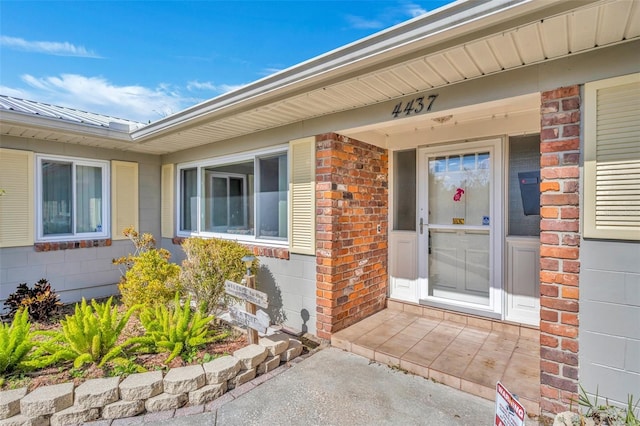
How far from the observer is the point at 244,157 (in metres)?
4.74

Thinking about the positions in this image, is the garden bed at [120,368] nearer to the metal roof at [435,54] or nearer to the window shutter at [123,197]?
the metal roof at [435,54]

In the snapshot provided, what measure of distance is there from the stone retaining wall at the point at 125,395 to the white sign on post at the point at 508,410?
210 centimetres

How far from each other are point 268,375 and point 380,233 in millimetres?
2385

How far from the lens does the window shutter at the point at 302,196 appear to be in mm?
3857

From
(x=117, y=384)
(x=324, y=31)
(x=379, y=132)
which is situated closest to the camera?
(x=117, y=384)

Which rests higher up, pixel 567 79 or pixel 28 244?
pixel 567 79

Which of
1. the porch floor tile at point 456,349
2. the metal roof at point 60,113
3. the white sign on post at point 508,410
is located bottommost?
the porch floor tile at point 456,349

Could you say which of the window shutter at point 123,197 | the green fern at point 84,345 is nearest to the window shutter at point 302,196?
the green fern at point 84,345

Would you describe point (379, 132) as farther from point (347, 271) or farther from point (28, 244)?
point (28, 244)

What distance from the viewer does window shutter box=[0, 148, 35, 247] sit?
462cm

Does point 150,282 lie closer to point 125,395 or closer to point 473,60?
point 125,395

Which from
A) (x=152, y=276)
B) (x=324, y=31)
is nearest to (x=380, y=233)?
(x=152, y=276)

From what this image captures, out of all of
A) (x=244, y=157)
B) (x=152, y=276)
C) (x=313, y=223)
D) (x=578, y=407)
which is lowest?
(x=578, y=407)

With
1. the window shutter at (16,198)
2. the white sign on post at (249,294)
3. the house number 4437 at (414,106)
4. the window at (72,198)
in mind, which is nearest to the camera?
the house number 4437 at (414,106)
